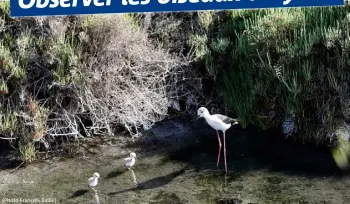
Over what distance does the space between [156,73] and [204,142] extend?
1.48 m

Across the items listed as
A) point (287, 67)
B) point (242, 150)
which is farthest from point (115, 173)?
point (287, 67)

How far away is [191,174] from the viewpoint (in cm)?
726

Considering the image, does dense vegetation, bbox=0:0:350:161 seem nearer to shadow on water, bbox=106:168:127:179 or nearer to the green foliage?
the green foliage

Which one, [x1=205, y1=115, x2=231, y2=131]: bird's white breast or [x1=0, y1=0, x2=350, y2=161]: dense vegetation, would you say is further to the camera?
[x1=0, y1=0, x2=350, y2=161]: dense vegetation

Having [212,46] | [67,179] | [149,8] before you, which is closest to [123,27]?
[212,46]

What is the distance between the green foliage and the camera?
7.91 m

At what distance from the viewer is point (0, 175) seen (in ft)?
24.0

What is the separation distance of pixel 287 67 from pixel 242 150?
135 centimetres

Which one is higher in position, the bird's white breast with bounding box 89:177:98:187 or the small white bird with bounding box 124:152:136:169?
the small white bird with bounding box 124:152:136:169

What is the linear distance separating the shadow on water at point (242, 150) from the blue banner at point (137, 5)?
2025 millimetres

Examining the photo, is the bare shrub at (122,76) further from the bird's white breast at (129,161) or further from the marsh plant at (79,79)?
the bird's white breast at (129,161)

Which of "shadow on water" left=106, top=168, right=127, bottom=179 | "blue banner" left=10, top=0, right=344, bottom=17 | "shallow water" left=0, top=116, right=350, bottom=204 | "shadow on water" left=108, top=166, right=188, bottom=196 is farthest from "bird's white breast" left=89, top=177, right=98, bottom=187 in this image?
"blue banner" left=10, top=0, right=344, bottom=17

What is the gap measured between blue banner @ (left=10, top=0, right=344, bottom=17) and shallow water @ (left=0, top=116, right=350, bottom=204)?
2024 mm

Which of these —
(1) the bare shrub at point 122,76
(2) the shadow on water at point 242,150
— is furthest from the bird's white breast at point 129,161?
(1) the bare shrub at point 122,76
